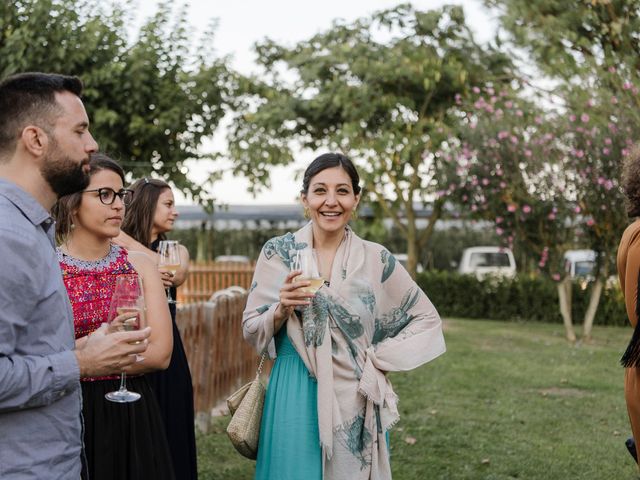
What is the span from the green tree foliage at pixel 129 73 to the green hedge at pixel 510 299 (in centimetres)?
1159

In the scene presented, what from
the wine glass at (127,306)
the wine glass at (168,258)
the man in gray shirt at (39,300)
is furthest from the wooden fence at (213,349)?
the man in gray shirt at (39,300)

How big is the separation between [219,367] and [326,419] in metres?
5.61

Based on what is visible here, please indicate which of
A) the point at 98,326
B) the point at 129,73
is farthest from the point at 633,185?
the point at 129,73

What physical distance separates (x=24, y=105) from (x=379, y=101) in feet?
59.9

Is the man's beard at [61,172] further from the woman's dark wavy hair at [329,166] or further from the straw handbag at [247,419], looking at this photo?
the woman's dark wavy hair at [329,166]

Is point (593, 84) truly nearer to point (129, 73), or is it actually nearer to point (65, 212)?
point (129, 73)

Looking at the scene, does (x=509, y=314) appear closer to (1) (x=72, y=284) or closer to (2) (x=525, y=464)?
(2) (x=525, y=464)

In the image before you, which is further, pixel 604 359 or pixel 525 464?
pixel 604 359

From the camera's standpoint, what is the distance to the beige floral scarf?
369cm

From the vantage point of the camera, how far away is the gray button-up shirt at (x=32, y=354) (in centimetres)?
210

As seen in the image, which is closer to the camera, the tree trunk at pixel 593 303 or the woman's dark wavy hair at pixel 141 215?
the woman's dark wavy hair at pixel 141 215

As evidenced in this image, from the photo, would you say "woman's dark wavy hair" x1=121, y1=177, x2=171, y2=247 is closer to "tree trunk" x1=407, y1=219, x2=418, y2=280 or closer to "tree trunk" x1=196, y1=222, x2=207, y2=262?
"tree trunk" x1=407, y1=219, x2=418, y2=280

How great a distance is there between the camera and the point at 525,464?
7.09 meters

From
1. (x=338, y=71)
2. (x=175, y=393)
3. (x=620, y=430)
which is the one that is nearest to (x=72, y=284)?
(x=175, y=393)
